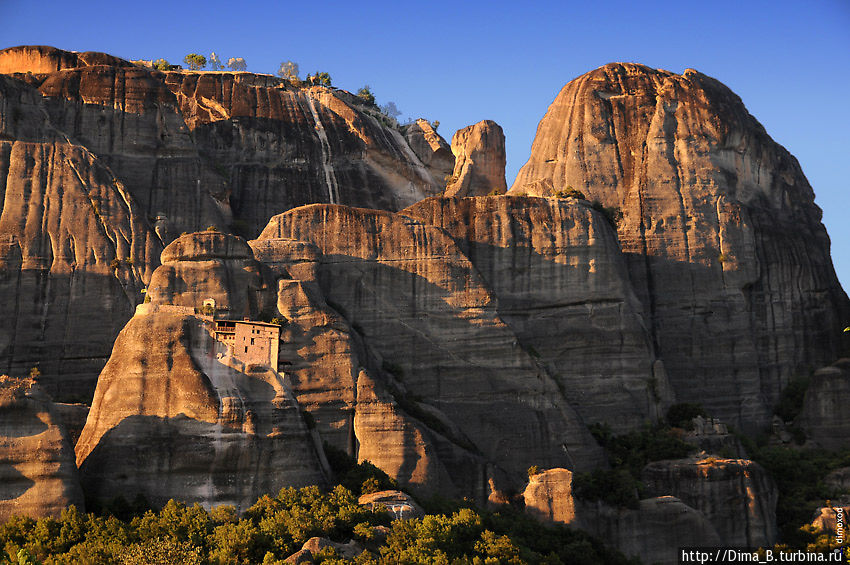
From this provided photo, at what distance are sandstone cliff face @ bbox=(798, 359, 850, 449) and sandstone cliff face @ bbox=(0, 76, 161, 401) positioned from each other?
3548 centimetres

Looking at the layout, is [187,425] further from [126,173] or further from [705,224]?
[705,224]

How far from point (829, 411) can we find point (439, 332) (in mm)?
22455

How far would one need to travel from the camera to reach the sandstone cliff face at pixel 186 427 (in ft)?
170

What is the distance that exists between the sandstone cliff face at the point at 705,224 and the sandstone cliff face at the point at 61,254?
25.1m

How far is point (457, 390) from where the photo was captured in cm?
6800

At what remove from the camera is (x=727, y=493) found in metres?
66.0

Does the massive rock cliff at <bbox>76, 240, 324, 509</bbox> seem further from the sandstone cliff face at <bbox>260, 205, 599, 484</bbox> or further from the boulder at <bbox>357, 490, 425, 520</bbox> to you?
the sandstone cliff face at <bbox>260, 205, 599, 484</bbox>

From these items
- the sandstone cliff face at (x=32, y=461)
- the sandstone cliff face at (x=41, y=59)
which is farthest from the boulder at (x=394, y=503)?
the sandstone cliff face at (x=41, y=59)

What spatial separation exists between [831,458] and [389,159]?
33531 millimetres

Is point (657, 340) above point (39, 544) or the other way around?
above

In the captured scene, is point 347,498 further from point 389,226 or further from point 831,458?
point 831,458

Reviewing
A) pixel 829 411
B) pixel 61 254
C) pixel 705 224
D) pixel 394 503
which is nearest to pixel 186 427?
pixel 394 503

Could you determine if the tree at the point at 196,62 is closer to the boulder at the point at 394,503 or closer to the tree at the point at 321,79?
the tree at the point at 321,79

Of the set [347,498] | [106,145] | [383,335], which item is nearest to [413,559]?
[347,498]
